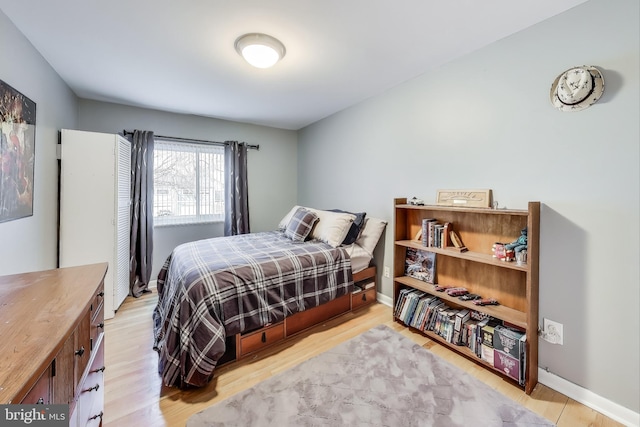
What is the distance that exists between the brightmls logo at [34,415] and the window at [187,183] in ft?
10.1

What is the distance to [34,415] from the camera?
0.64m

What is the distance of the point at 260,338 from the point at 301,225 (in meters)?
1.28

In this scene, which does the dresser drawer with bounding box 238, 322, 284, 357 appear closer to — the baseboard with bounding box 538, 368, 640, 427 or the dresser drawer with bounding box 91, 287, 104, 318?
the dresser drawer with bounding box 91, 287, 104, 318

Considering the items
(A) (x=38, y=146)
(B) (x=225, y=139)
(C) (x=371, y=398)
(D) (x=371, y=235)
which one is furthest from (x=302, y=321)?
(B) (x=225, y=139)

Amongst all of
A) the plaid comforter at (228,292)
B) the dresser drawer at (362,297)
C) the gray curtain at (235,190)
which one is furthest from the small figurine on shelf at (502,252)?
the gray curtain at (235,190)

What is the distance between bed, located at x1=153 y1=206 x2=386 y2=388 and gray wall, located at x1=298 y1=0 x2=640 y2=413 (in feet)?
3.45

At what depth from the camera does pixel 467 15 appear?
1.62 m

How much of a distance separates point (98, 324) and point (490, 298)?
8.25 ft

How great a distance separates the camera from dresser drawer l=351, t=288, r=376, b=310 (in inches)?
107

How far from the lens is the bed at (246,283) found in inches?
66.1

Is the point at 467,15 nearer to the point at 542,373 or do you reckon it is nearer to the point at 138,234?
the point at 542,373

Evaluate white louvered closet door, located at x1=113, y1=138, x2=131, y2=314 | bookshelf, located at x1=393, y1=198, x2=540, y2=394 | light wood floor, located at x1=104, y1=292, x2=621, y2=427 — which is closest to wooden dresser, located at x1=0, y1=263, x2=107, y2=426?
light wood floor, located at x1=104, y1=292, x2=621, y2=427

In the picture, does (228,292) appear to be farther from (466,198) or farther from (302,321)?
(466,198)

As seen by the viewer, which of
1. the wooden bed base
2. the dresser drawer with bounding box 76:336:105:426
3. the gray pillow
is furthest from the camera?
the gray pillow
